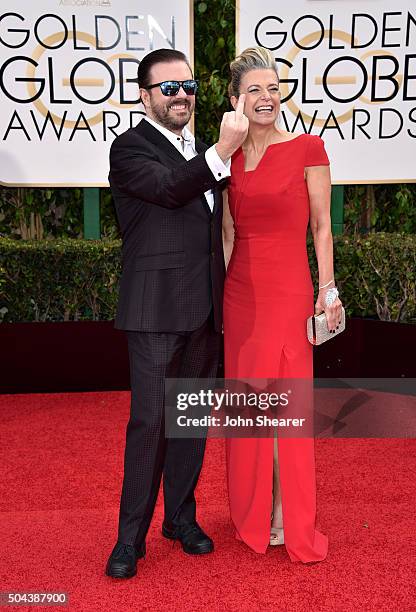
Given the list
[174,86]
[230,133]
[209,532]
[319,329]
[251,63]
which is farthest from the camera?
[209,532]

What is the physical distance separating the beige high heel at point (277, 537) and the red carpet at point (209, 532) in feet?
0.12

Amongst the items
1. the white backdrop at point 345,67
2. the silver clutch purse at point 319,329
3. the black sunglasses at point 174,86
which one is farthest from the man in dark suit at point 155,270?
the white backdrop at point 345,67

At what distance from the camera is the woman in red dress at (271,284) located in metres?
3.13

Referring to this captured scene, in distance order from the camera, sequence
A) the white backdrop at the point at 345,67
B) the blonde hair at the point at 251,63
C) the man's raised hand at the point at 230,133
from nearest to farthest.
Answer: the man's raised hand at the point at 230,133, the blonde hair at the point at 251,63, the white backdrop at the point at 345,67

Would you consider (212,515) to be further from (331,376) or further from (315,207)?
(331,376)

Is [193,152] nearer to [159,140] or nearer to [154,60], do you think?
[159,140]

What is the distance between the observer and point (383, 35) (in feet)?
20.3

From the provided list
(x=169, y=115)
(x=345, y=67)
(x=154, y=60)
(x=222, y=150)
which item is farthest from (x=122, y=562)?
(x=345, y=67)

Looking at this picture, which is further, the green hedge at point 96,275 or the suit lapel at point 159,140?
the green hedge at point 96,275

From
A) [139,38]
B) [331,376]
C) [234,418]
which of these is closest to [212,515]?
[234,418]

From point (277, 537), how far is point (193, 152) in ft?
5.57

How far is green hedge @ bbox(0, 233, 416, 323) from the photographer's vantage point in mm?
6047

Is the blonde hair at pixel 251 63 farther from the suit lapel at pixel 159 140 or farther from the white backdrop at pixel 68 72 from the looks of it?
the white backdrop at pixel 68 72

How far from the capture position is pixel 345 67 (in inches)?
244
